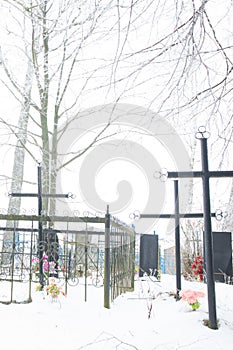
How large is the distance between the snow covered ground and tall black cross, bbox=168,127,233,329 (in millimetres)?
168

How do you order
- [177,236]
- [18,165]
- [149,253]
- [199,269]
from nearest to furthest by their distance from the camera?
[177,236]
[149,253]
[199,269]
[18,165]

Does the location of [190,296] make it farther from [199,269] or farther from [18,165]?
[18,165]

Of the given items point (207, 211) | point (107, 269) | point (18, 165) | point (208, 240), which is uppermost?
point (18, 165)

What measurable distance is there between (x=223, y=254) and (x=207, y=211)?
2193 mm

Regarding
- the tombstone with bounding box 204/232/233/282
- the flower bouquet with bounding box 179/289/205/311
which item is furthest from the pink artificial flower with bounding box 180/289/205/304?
the tombstone with bounding box 204/232/233/282

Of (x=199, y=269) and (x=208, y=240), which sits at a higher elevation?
(x=208, y=240)

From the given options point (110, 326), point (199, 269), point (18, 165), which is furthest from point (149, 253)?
point (18, 165)

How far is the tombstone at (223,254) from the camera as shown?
176 inches

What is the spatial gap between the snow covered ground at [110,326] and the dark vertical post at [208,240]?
13cm

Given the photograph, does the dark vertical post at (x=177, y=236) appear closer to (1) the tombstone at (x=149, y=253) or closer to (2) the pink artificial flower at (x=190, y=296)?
(2) the pink artificial flower at (x=190, y=296)

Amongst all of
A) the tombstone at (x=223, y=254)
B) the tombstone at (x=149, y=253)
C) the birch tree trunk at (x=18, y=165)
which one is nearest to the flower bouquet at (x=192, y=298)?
the tombstone at (x=223, y=254)

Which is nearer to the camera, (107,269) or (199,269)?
(107,269)

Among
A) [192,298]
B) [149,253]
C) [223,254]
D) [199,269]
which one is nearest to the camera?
[192,298]

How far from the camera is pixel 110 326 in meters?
2.56
